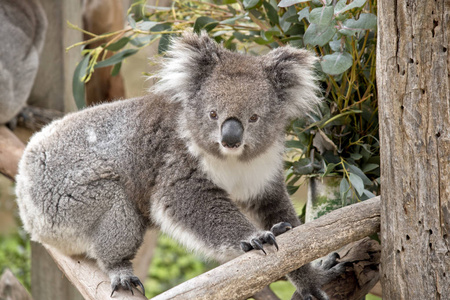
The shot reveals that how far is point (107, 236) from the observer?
8.43 ft

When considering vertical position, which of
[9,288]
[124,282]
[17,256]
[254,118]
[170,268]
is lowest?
[170,268]

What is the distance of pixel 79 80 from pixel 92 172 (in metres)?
1.13

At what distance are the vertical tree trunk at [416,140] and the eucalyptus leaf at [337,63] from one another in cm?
22

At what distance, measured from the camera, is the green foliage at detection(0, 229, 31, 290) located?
6.77 m

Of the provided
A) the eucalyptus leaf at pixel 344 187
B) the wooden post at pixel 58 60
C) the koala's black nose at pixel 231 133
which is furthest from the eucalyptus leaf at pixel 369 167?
the wooden post at pixel 58 60

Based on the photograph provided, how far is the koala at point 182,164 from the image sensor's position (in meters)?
2.34

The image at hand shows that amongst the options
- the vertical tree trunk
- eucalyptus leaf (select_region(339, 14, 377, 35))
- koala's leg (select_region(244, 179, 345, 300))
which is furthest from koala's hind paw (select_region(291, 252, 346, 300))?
eucalyptus leaf (select_region(339, 14, 377, 35))

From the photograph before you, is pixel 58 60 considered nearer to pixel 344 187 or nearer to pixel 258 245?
pixel 344 187

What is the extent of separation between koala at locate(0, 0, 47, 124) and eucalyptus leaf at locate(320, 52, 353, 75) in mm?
3272

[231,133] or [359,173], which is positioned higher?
[231,133]

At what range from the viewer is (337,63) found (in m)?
2.27

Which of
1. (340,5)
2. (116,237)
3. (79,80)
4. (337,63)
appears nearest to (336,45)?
(337,63)

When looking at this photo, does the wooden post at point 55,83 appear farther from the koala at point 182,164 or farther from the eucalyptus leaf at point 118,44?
the koala at point 182,164

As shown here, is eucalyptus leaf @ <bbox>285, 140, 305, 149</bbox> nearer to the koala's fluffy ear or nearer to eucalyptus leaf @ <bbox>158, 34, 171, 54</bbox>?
the koala's fluffy ear
